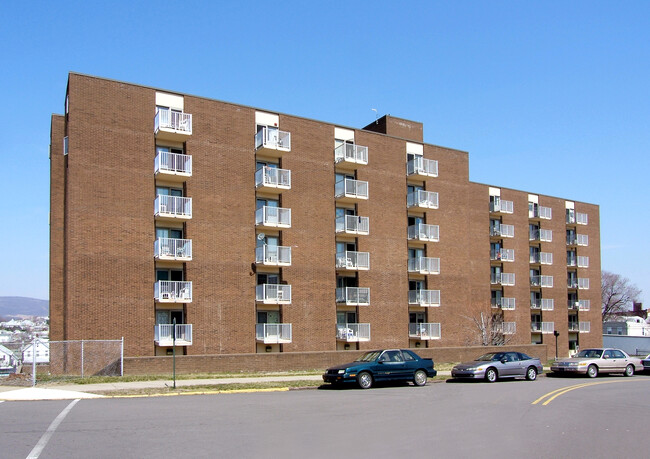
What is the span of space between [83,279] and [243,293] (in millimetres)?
8735

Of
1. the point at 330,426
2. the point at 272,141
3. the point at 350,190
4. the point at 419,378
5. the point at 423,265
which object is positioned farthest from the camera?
the point at 423,265

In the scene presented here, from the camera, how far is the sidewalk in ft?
67.2

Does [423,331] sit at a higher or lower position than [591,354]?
higher

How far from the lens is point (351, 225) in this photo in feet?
131

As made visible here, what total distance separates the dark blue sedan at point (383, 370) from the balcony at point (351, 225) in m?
14.9

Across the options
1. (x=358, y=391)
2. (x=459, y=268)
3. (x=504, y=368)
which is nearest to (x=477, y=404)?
(x=358, y=391)

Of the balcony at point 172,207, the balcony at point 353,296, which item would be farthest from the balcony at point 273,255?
the balcony at point 172,207

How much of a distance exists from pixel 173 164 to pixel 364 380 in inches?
642

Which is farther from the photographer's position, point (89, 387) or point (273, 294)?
point (273, 294)

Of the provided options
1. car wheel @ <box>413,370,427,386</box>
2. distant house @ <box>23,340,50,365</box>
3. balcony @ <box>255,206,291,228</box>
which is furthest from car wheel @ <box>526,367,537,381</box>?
distant house @ <box>23,340,50,365</box>

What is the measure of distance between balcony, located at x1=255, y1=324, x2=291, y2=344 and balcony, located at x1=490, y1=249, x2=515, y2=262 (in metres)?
25.2

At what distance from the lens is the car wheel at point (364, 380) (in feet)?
78.2

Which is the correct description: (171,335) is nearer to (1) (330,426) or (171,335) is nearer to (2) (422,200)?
(2) (422,200)

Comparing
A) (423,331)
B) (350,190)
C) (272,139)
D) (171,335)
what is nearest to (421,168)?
(350,190)
